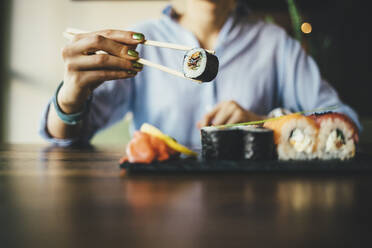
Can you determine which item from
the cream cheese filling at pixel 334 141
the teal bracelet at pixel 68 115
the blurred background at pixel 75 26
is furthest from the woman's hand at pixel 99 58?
the blurred background at pixel 75 26

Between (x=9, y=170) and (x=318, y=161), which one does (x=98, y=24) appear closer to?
(x=9, y=170)

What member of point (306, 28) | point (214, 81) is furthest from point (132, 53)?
point (306, 28)

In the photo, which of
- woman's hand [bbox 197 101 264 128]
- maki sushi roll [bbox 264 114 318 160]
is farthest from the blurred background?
maki sushi roll [bbox 264 114 318 160]

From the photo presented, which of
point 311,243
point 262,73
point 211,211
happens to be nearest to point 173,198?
point 211,211

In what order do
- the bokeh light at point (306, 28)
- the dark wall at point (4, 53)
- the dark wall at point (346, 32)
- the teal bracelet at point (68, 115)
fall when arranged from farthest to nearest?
the dark wall at point (4, 53) < the dark wall at point (346, 32) < the bokeh light at point (306, 28) < the teal bracelet at point (68, 115)

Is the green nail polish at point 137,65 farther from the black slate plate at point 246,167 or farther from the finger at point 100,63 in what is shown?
the black slate plate at point 246,167

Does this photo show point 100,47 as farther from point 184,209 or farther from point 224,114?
point 184,209
